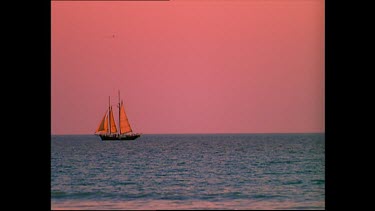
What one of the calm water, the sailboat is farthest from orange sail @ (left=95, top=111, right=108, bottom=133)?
the calm water

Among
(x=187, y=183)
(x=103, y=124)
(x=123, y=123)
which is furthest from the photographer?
(x=123, y=123)

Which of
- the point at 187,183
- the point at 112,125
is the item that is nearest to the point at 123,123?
the point at 112,125

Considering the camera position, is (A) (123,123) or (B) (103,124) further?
(A) (123,123)

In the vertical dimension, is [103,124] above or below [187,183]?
above

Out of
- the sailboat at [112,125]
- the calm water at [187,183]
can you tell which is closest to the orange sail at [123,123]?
the sailboat at [112,125]

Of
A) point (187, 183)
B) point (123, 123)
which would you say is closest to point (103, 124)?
point (123, 123)

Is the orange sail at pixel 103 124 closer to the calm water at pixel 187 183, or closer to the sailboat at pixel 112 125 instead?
the sailboat at pixel 112 125

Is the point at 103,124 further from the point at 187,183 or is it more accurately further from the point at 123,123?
the point at 187,183

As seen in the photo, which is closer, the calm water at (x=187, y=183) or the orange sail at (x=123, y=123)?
the calm water at (x=187, y=183)

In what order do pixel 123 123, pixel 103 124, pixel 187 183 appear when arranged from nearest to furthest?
pixel 187 183 → pixel 103 124 → pixel 123 123

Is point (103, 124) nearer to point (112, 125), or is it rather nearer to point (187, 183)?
point (112, 125)
